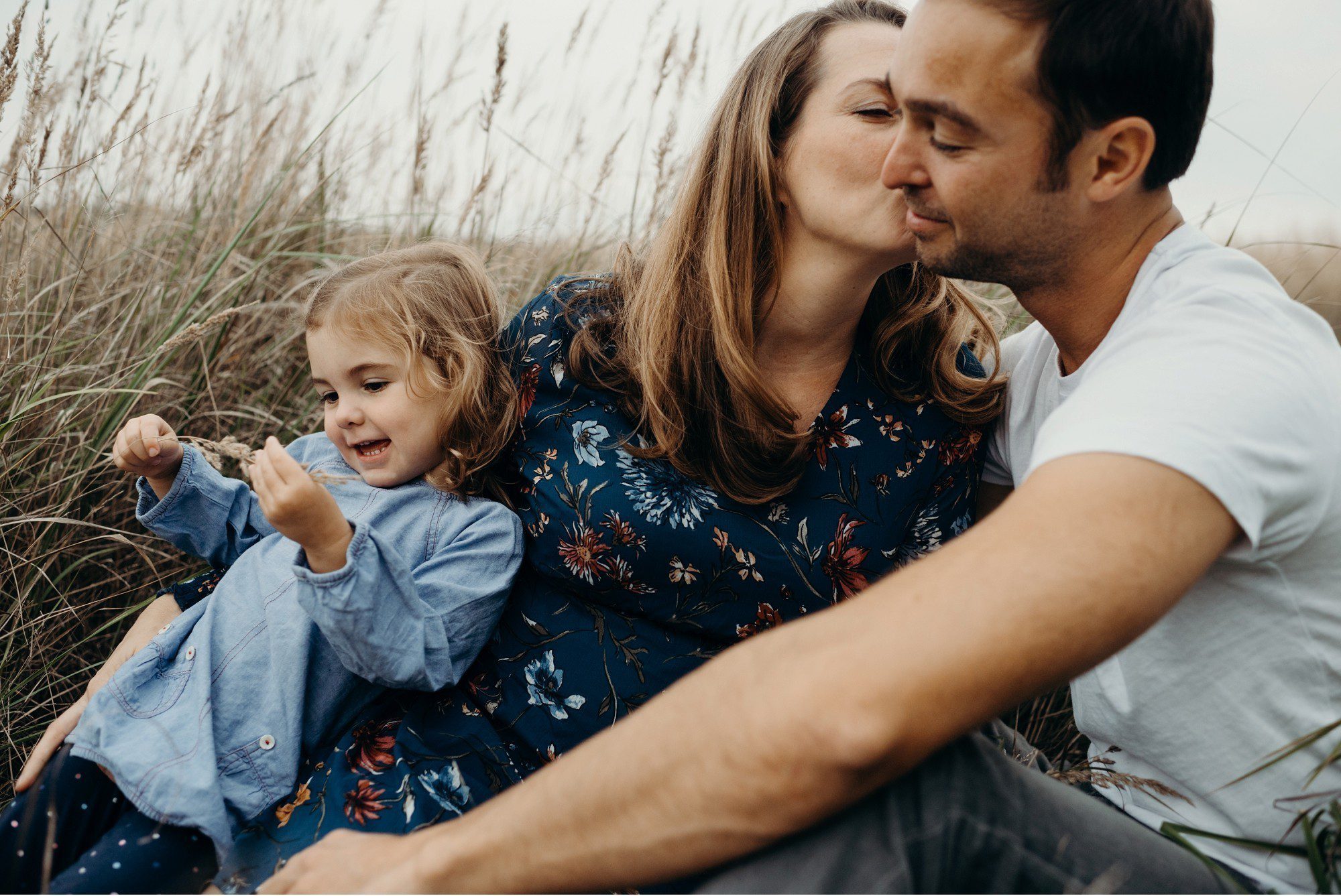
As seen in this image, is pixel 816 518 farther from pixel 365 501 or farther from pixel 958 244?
pixel 365 501

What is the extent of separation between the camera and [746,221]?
1869mm

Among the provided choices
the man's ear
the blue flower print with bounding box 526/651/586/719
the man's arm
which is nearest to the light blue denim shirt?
the blue flower print with bounding box 526/651/586/719

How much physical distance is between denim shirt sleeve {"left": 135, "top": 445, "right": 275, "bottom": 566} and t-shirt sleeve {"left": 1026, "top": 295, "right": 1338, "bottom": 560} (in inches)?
59.9

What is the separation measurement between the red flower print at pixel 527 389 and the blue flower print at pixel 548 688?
0.48 metres

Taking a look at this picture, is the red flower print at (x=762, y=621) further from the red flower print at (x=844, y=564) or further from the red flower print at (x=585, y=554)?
the red flower print at (x=585, y=554)

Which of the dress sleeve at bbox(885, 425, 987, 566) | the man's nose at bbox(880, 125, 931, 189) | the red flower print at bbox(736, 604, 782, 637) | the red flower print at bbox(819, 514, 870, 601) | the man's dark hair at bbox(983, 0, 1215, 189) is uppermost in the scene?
the man's dark hair at bbox(983, 0, 1215, 189)

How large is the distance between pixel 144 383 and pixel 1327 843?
8.30 feet

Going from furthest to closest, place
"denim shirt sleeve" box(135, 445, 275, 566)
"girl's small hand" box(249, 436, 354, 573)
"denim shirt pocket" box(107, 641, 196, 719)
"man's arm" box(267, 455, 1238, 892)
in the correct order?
"denim shirt sleeve" box(135, 445, 275, 566) < "denim shirt pocket" box(107, 641, 196, 719) < "girl's small hand" box(249, 436, 354, 573) < "man's arm" box(267, 455, 1238, 892)

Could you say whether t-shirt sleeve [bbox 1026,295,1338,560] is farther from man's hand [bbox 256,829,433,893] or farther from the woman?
man's hand [bbox 256,829,433,893]

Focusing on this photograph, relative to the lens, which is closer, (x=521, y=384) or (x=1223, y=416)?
(x=1223, y=416)

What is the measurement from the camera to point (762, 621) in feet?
5.58

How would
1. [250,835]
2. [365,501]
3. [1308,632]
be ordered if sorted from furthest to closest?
[365,501], [250,835], [1308,632]

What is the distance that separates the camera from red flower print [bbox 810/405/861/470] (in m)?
1.76

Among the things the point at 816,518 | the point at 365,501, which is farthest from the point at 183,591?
the point at 816,518
